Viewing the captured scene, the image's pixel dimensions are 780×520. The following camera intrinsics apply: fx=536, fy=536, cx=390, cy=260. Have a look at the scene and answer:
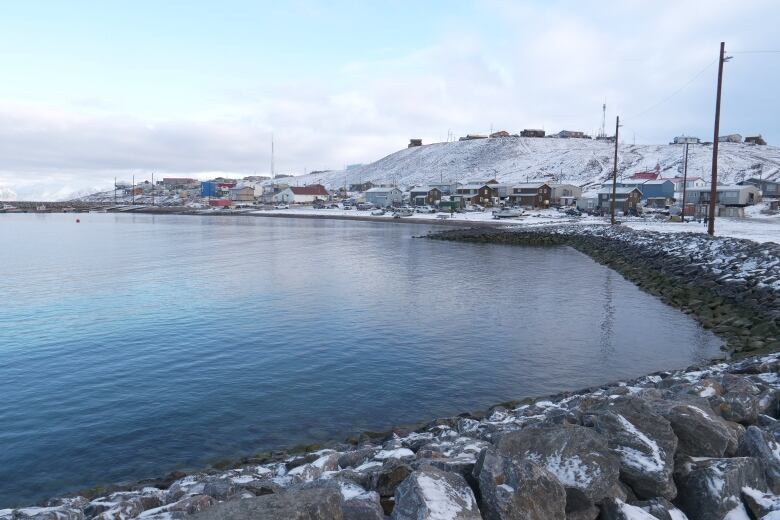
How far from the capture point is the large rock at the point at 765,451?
6.62 m

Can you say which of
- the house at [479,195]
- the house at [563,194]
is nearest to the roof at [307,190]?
the house at [479,195]

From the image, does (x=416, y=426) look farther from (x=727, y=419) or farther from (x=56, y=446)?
(x=56, y=446)

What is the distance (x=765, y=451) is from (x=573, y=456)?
9.02 ft

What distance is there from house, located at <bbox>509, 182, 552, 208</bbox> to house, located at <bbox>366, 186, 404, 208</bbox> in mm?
36680

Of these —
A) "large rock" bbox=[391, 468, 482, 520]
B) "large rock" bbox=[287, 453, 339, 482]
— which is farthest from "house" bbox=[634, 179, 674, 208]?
"large rock" bbox=[391, 468, 482, 520]

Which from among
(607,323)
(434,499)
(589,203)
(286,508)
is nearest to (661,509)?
(434,499)

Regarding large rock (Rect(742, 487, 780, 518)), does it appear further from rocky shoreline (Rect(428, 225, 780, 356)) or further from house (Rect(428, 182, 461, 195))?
house (Rect(428, 182, 461, 195))

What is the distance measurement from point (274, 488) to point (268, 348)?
1187cm

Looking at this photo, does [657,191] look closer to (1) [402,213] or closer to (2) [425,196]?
(1) [402,213]

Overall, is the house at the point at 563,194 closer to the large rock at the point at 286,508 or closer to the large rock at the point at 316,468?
the large rock at the point at 316,468

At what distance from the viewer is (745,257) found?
28594 millimetres

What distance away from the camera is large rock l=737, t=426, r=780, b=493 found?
6.62 meters

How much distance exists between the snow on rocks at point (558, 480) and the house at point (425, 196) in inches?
5310

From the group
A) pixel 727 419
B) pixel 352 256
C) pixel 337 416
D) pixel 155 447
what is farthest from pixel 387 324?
pixel 352 256
